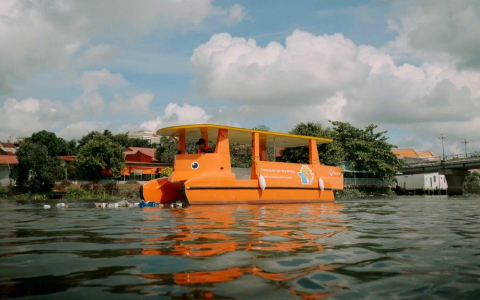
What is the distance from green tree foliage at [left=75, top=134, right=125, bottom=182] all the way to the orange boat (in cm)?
1992

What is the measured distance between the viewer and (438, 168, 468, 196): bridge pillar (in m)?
46.2

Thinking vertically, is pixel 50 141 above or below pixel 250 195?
above

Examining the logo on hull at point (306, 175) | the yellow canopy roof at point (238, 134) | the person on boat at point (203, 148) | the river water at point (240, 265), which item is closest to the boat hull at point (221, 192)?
the logo on hull at point (306, 175)

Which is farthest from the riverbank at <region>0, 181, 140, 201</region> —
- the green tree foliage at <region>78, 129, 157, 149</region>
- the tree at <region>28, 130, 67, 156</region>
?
the tree at <region>28, 130, 67, 156</region>

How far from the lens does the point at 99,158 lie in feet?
109

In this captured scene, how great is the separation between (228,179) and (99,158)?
2266cm

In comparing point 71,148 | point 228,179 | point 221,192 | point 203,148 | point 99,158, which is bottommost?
point 221,192

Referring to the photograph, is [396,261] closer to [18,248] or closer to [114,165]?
[18,248]

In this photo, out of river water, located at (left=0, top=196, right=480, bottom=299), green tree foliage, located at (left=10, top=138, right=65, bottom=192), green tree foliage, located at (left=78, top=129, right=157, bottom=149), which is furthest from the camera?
green tree foliage, located at (left=78, top=129, right=157, bottom=149)

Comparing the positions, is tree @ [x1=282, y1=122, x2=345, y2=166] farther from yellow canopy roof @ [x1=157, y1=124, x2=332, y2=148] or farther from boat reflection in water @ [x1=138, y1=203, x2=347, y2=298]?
boat reflection in water @ [x1=138, y1=203, x2=347, y2=298]

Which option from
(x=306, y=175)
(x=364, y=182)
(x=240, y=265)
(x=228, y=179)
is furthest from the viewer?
(x=364, y=182)

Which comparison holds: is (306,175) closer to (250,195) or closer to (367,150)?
(250,195)

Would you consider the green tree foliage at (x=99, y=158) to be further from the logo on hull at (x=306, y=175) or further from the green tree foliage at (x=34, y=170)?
the logo on hull at (x=306, y=175)

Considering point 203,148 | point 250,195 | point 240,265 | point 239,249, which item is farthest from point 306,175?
point 240,265
